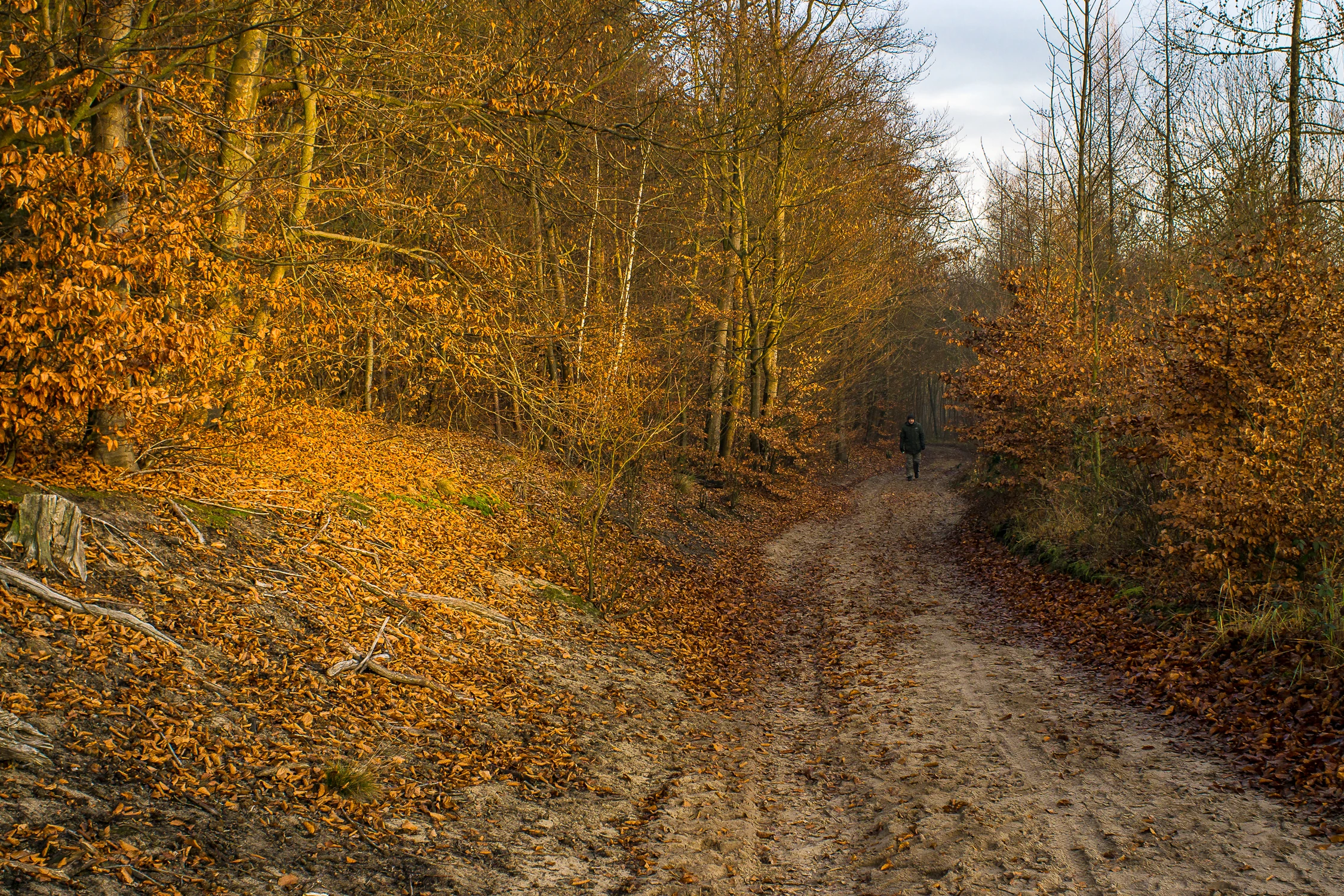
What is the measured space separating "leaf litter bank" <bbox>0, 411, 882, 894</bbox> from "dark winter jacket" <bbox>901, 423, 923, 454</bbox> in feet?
57.6

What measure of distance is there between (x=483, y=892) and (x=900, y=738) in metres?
3.94

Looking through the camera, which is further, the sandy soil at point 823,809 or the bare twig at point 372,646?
the bare twig at point 372,646

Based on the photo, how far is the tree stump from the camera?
5.25m

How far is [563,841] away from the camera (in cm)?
495

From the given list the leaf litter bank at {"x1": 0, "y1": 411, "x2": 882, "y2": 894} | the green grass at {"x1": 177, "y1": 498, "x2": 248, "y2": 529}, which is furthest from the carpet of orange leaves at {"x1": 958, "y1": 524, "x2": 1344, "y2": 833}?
the green grass at {"x1": 177, "y1": 498, "x2": 248, "y2": 529}

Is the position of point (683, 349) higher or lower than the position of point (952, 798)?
higher

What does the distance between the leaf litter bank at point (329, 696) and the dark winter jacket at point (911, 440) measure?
17566mm

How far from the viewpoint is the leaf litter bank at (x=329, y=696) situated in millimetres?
3826

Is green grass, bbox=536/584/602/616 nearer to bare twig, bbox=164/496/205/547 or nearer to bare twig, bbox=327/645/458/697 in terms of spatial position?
bare twig, bbox=327/645/458/697

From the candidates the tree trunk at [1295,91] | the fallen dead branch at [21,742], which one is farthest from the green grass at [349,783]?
the tree trunk at [1295,91]

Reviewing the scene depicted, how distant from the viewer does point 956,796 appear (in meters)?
5.54

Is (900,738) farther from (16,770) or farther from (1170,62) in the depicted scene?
(1170,62)

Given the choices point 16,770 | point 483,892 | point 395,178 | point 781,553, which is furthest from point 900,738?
point 395,178

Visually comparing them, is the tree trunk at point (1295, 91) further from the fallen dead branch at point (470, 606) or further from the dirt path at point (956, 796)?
the fallen dead branch at point (470, 606)
